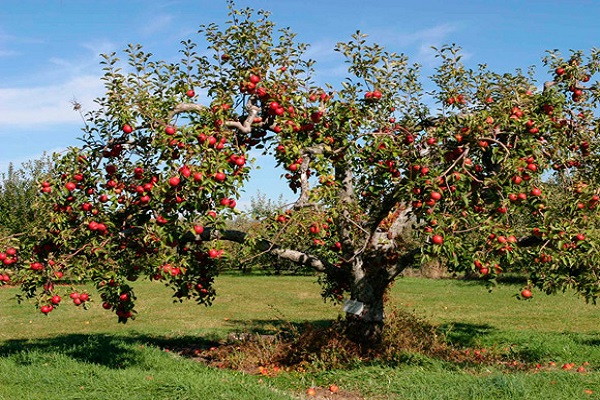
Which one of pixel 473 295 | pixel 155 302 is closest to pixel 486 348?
pixel 473 295

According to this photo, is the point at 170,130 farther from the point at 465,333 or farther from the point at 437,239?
the point at 465,333

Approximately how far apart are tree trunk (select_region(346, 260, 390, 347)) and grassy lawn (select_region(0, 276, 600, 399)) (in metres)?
0.88

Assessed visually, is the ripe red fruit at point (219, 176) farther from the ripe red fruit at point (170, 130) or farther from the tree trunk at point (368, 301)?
the tree trunk at point (368, 301)

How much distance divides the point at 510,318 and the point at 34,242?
42.1 ft

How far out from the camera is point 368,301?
8.91 meters

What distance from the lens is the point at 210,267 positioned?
351 inches

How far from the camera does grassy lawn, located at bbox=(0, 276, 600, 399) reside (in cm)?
660

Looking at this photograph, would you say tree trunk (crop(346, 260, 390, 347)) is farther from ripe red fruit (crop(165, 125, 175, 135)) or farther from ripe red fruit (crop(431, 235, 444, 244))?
ripe red fruit (crop(165, 125, 175, 135))

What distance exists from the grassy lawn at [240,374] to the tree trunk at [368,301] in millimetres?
880

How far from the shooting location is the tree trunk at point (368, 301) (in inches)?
349

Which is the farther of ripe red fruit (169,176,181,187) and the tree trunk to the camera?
the tree trunk

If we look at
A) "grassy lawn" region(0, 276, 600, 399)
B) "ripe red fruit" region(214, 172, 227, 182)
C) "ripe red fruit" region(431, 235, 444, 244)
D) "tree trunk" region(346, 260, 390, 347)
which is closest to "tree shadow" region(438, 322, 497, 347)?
"grassy lawn" region(0, 276, 600, 399)

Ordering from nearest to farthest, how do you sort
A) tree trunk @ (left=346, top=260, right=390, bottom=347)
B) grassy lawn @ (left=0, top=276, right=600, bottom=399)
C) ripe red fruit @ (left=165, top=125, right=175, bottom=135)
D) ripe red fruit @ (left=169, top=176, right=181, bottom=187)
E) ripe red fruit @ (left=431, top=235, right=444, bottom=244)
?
ripe red fruit @ (left=169, top=176, right=181, bottom=187) → ripe red fruit @ (left=431, top=235, right=444, bottom=244) → ripe red fruit @ (left=165, top=125, right=175, bottom=135) → grassy lawn @ (left=0, top=276, right=600, bottom=399) → tree trunk @ (left=346, top=260, right=390, bottom=347)

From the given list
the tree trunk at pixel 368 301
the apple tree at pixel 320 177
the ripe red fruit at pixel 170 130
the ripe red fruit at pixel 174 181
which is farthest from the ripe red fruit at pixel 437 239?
the ripe red fruit at pixel 170 130
